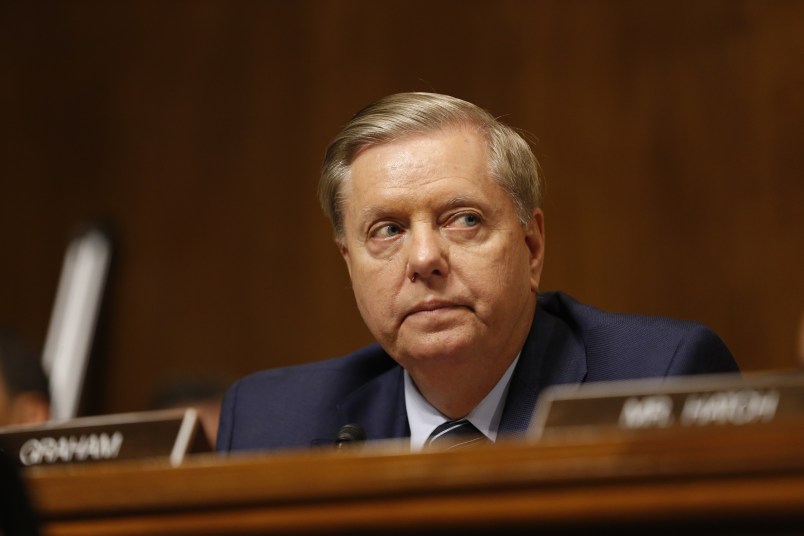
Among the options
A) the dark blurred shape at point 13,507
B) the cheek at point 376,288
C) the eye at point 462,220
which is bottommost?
the dark blurred shape at point 13,507

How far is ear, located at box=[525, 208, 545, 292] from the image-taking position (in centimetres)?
227

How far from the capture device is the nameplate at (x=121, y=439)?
1.50 m

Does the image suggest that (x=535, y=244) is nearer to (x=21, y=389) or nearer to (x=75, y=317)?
(x=21, y=389)

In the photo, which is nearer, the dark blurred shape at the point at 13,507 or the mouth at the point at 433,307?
the dark blurred shape at the point at 13,507

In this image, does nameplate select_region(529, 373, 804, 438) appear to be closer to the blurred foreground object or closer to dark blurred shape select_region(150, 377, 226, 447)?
dark blurred shape select_region(150, 377, 226, 447)

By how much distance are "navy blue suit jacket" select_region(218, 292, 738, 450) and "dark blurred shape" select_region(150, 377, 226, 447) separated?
1.76 meters

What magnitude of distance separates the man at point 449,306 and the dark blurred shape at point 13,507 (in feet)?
3.52

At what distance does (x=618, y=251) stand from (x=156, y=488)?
10.6 feet

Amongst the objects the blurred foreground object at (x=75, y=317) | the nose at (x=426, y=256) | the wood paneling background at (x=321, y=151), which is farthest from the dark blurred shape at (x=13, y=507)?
the blurred foreground object at (x=75, y=317)

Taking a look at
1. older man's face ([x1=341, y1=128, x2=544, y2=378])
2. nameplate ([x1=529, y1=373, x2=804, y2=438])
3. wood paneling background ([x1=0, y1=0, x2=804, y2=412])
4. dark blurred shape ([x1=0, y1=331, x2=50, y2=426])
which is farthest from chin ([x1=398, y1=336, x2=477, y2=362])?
wood paneling background ([x1=0, y1=0, x2=804, y2=412])

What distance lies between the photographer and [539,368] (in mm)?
2158

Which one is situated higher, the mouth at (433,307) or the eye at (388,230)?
the eye at (388,230)

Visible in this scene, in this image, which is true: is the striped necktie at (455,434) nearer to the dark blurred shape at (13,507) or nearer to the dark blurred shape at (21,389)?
the dark blurred shape at (13,507)

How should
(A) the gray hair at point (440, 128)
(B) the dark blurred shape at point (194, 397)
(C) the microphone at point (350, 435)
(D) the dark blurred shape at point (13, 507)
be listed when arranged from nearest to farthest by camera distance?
1. (D) the dark blurred shape at point (13, 507)
2. (C) the microphone at point (350, 435)
3. (A) the gray hair at point (440, 128)
4. (B) the dark blurred shape at point (194, 397)
